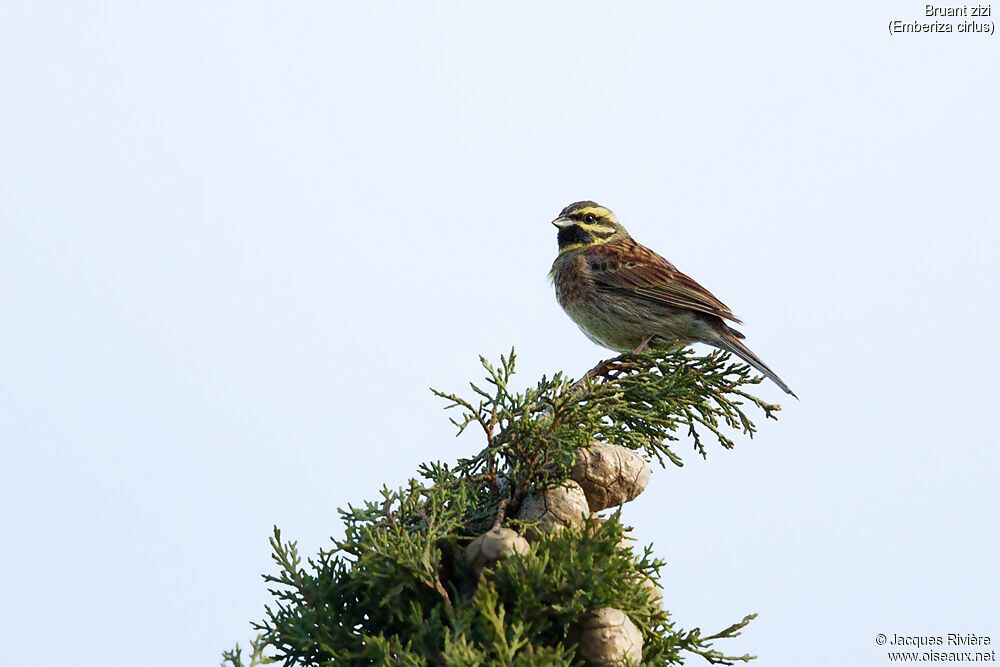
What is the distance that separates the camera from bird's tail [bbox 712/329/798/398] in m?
6.68

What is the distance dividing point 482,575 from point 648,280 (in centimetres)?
373

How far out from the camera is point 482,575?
4.50 m

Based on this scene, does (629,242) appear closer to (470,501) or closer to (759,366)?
(759,366)

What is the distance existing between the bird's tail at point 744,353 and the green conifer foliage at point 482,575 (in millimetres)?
1674

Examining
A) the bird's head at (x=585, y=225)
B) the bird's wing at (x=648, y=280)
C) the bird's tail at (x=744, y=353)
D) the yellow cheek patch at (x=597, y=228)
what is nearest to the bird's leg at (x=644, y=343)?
the bird's wing at (x=648, y=280)

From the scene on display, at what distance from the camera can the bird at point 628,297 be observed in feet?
24.4

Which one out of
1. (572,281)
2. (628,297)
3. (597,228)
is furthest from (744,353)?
(597,228)

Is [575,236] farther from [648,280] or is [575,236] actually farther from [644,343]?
[644,343]

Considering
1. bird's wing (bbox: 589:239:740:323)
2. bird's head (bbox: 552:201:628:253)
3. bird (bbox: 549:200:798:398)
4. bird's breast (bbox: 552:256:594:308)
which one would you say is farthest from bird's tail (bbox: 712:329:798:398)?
bird's head (bbox: 552:201:628:253)

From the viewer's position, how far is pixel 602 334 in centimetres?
771

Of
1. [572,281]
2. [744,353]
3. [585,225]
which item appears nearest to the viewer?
[744,353]

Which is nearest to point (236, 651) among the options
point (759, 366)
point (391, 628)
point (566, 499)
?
point (391, 628)

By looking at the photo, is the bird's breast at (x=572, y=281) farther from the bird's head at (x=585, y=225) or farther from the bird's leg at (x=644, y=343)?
the bird's leg at (x=644, y=343)

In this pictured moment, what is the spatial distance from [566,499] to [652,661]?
862 millimetres
